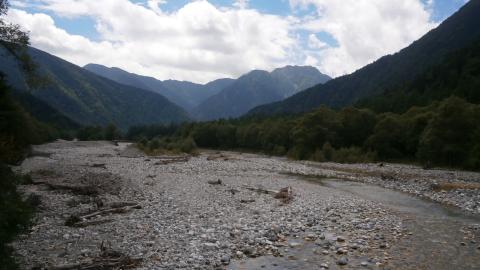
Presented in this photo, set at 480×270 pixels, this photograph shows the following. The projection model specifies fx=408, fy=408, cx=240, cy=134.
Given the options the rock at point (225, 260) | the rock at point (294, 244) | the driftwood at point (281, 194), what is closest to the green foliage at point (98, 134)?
the driftwood at point (281, 194)

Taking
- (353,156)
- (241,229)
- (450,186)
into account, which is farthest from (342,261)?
(353,156)

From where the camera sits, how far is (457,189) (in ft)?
112

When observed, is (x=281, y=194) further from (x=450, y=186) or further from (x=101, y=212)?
(x=450, y=186)

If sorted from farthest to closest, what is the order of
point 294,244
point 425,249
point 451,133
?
point 451,133 → point 294,244 → point 425,249

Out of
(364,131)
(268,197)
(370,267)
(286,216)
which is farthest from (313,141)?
(370,267)

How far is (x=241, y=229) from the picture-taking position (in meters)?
18.8

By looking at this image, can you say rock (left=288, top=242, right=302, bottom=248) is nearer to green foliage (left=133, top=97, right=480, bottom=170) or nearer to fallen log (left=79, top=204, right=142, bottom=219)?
fallen log (left=79, top=204, right=142, bottom=219)

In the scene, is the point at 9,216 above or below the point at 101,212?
above

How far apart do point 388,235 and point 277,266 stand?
671 centimetres

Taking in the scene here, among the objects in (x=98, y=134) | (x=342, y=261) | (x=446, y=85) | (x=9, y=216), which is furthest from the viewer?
(x=98, y=134)

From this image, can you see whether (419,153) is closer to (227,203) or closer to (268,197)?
(268,197)

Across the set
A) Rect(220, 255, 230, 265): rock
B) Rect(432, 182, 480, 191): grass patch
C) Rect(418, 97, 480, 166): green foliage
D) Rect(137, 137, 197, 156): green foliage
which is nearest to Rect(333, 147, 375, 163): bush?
Rect(418, 97, 480, 166): green foliage

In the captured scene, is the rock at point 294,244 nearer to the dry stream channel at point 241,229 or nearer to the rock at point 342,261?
the dry stream channel at point 241,229

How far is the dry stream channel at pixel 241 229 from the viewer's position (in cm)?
1430
